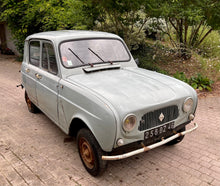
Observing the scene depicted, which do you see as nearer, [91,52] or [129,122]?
[129,122]

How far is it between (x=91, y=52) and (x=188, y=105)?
72.2 inches

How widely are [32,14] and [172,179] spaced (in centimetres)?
1013

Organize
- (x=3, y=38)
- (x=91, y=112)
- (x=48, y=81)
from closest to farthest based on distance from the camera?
(x=91, y=112)
(x=48, y=81)
(x=3, y=38)

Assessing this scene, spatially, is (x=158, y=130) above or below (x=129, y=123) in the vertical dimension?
below

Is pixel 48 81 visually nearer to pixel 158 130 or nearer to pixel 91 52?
pixel 91 52

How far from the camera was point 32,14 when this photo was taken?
34.5ft

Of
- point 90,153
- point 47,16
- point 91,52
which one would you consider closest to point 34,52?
point 91,52

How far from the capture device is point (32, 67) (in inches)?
178

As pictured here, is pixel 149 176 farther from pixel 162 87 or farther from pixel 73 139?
pixel 73 139

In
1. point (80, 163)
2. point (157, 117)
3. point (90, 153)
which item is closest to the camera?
point (157, 117)

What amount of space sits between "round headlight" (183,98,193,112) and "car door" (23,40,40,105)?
2.85 metres

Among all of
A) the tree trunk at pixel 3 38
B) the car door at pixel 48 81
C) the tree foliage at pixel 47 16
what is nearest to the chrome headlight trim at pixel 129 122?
the car door at pixel 48 81

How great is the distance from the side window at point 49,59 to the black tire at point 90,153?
1.26 m

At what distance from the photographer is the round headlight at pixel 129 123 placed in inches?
98.9
